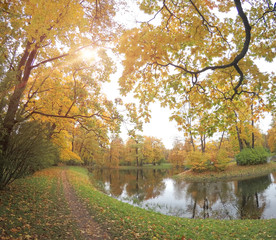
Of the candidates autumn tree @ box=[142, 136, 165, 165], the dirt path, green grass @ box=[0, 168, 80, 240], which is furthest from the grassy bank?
autumn tree @ box=[142, 136, 165, 165]

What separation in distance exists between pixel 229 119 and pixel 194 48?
7.70 feet

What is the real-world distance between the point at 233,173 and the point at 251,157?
451 centimetres

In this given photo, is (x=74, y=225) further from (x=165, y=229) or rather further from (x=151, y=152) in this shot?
(x=151, y=152)

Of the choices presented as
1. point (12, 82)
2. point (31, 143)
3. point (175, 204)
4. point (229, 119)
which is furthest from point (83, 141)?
point (229, 119)

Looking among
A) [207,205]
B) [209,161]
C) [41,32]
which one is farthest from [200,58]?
[209,161]

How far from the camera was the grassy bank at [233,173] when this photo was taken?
22058mm

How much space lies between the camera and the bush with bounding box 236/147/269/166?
967 inches

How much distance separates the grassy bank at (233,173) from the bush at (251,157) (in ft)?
2.57

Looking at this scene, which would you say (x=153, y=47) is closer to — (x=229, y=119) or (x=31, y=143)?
(x=229, y=119)

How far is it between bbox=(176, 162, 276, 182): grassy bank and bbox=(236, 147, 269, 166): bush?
78cm

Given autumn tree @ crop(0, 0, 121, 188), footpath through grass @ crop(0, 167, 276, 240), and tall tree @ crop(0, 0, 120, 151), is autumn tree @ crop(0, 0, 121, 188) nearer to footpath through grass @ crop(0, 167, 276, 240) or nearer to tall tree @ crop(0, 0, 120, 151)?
tall tree @ crop(0, 0, 120, 151)

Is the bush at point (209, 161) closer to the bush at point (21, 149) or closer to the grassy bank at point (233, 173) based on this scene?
the grassy bank at point (233, 173)

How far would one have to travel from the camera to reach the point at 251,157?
965 inches

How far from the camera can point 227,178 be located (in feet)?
70.9
